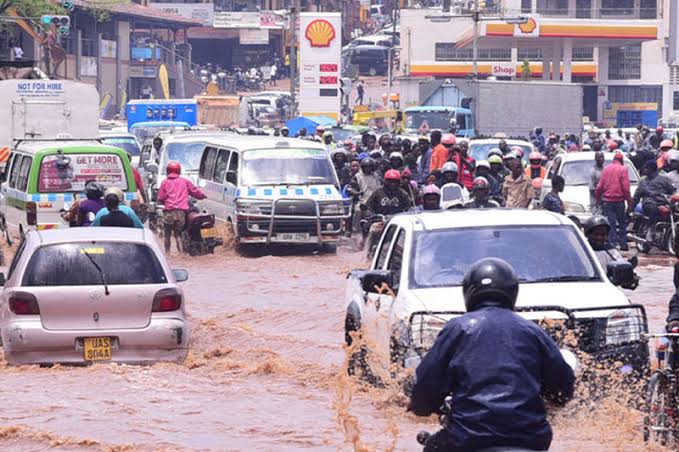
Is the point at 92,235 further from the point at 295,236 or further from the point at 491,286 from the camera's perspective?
the point at 295,236

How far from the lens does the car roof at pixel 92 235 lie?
497 inches

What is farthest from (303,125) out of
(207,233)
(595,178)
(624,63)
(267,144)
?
(624,63)

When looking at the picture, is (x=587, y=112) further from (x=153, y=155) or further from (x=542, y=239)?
(x=542, y=239)

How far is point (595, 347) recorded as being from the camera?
9.90 meters

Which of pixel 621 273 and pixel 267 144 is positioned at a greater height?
pixel 267 144

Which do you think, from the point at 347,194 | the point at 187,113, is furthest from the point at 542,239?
the point at 187,113

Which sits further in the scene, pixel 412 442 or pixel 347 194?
pixel 347 194

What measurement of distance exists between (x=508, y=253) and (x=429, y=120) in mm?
35420

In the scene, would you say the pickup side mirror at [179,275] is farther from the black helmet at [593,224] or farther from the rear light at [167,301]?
the black helmet at [593,224]

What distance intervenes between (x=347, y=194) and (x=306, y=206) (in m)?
3.39

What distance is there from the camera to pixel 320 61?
5122 centimetres

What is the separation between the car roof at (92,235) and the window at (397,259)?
2470mm

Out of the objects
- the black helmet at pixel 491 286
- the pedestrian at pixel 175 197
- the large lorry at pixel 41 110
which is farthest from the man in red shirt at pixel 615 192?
the black helmet at pixel 491 286

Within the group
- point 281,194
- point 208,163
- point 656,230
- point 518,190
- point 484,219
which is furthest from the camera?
point 208,163
